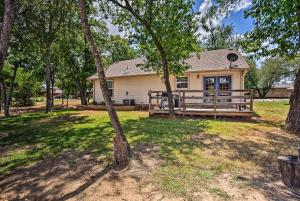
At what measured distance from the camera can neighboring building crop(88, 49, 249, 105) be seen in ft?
47.1

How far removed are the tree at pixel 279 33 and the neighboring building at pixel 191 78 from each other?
14.7ft

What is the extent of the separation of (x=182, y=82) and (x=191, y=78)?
0.74 meters

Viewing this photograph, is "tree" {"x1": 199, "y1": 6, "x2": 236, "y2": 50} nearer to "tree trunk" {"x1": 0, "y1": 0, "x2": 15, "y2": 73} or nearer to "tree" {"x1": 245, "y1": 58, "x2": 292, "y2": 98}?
"tree" {"x1": 245, "y1": 58, "x2": 292, "y2": 98}

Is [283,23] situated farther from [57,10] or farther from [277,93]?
[277,93]

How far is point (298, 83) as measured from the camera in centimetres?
838

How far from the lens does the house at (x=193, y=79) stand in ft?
46.9

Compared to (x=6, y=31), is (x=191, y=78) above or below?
below

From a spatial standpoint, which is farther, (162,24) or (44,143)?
(162,24)

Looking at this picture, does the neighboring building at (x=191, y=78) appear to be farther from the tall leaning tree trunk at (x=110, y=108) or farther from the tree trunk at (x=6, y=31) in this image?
the tall leaning tree trunk at (x=110, y=108)

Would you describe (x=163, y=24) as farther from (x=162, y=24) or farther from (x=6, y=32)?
(x=6, y=32)

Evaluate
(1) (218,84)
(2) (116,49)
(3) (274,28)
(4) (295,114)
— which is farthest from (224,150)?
(2) (116,49)

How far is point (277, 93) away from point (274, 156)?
44410mm

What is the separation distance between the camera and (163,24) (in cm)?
1102


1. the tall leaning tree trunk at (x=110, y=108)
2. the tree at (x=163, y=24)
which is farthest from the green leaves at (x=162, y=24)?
the tall leaning tree trunk at (x=110, y=108)
